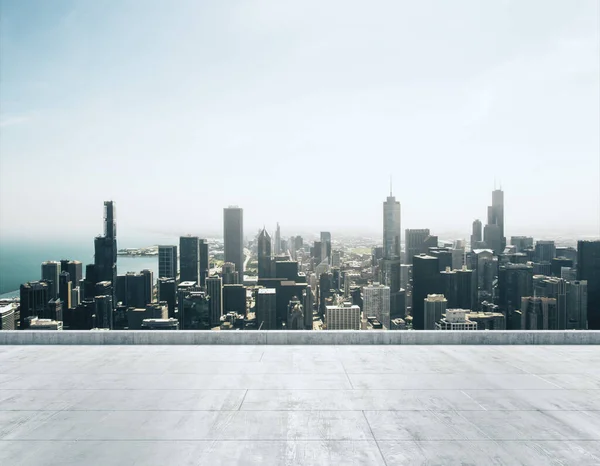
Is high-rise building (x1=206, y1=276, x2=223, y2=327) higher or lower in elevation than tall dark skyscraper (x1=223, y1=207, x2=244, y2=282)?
lower

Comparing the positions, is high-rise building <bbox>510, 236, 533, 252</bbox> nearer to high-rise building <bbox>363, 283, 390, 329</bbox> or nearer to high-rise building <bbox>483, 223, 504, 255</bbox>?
high-rise building <bbox>483, 223, 504, 255</bbox>

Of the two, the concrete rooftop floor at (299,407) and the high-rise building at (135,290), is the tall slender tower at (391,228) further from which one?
the concrete rooftop floor at (299,407)

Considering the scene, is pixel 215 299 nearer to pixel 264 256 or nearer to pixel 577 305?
pixel 264 256

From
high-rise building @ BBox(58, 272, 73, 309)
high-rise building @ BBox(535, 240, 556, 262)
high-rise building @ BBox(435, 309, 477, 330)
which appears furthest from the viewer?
high-rise building @ BBox(535, 240, 556, 262)

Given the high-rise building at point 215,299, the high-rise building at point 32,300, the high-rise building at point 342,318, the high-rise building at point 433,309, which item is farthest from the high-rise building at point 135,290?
the high-rise building at point 433,309

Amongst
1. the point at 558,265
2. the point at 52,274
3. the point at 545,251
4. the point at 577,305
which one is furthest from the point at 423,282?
the point at 52,274

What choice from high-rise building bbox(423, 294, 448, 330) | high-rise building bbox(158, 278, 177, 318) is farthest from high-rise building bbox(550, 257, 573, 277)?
high-rise building bbox(158, 278, 177, 318)
